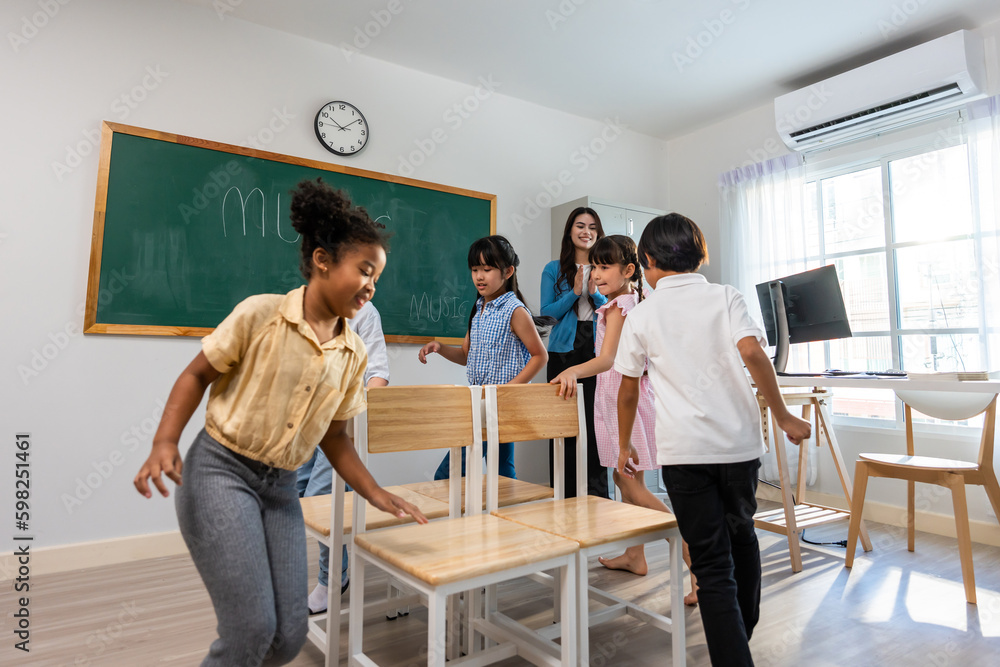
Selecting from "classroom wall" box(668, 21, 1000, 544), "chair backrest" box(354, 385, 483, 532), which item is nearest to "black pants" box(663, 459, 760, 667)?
"chair backrest" box(354, 385, 483, 532)

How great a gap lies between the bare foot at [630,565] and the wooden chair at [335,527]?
99 cm

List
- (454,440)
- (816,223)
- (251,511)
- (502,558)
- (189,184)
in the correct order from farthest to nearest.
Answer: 1. (816,223)
2. (189,184)
3. (454,440)
4. (502,558)
5. (251,511)

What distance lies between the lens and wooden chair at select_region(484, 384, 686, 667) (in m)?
1.36

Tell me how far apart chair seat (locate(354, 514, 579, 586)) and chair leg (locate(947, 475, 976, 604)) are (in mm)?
1778

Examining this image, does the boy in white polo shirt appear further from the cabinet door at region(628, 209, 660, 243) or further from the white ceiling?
the cabinet door at region(628, 209, 660, 243)

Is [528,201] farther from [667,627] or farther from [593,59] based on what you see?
[667,627]

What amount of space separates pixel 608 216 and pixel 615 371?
6.73ft

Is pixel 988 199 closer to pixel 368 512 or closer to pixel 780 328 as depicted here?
pixel 780 328

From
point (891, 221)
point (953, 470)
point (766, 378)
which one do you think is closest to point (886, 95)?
point (891, 221)

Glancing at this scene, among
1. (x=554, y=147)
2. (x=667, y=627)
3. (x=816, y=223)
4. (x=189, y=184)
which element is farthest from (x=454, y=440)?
(x=816, y=223)

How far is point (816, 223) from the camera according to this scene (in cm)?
386

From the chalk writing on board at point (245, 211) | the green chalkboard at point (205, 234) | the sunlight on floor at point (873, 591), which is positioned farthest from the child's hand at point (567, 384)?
the chalk writing on board at point (245, 211)

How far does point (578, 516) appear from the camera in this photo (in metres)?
1.56

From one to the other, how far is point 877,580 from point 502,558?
6.55ft
